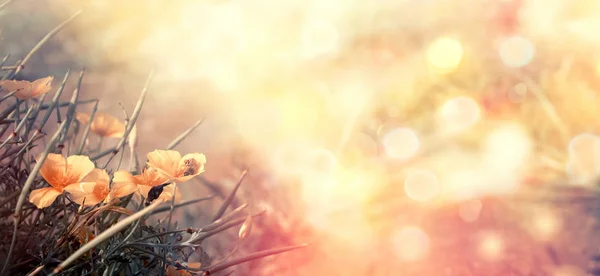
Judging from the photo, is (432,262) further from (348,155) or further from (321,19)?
(321,19)

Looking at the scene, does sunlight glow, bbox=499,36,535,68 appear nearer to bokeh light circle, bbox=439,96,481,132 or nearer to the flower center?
bokeh light circle, bbox=439,96,481,132

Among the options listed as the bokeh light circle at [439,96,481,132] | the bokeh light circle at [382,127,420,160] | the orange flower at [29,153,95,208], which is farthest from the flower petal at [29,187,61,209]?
the bokeh light circle at [439,96,481,132]

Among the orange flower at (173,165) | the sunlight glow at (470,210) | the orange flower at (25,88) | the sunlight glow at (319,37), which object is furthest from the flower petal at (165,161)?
the sunlight glow at (319,37)

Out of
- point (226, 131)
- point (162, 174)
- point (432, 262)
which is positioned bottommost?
point (226, 131)

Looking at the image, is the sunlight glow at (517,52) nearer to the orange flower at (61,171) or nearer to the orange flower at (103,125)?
the orange flower at (103,125)

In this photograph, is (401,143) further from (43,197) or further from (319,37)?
(43,197)

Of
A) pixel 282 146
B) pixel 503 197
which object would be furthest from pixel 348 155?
pixel 503 197
